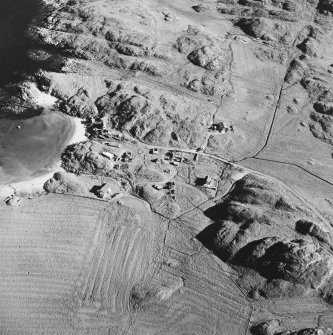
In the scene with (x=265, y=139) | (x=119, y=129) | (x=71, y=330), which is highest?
(x=265, y=139)

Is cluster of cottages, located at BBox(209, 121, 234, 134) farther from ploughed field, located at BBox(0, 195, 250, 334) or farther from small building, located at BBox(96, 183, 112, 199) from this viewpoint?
small building, located at BBox(96, 183, 112, 199)

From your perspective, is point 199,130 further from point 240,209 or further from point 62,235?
point 62,235

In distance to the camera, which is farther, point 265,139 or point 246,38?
point 246,38

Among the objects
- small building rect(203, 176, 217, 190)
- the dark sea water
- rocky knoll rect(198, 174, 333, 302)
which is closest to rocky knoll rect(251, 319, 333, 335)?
rocky knoll rect(198, 174, 333, 302)

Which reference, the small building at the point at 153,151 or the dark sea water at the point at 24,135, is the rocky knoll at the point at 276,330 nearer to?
the small building at the point at 153,151

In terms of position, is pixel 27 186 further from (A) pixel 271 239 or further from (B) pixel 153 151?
(A) pixel 271 239

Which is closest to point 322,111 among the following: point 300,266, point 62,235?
point 300,266
